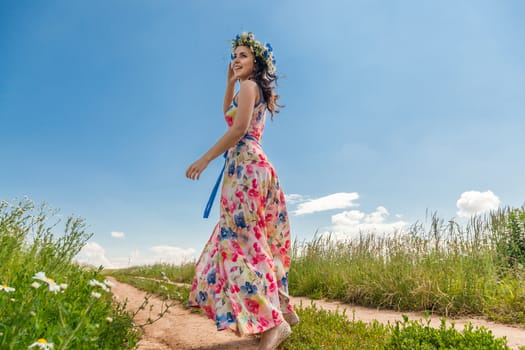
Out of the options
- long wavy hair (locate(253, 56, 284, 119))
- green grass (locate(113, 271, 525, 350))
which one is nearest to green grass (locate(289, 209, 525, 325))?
green grass (locate(113, 271, 525, 350))

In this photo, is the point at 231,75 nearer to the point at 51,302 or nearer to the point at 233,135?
the point at 233,135

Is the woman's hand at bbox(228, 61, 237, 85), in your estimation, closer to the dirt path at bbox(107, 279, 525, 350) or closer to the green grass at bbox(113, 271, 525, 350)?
the green grass at bbox(113, 271, 525, 350)

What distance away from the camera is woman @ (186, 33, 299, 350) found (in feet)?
10.8

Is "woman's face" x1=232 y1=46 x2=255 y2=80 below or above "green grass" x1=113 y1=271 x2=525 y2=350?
above

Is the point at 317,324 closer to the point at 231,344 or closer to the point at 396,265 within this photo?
the point at 231,344

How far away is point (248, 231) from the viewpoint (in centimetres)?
342

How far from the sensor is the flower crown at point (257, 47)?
3.84 m

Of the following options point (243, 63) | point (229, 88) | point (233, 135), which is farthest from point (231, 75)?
point (233, 135)

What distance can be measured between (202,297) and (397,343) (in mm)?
1720

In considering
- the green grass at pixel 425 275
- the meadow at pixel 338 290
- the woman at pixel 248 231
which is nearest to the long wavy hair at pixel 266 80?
the woman at pixel 248 231

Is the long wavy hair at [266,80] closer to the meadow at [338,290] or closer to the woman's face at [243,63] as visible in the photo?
the woman's face at [243,63]

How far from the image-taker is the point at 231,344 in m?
3.95

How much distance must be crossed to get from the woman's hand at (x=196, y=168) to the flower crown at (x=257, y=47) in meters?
1.16

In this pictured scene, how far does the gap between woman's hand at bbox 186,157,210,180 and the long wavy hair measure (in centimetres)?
87
